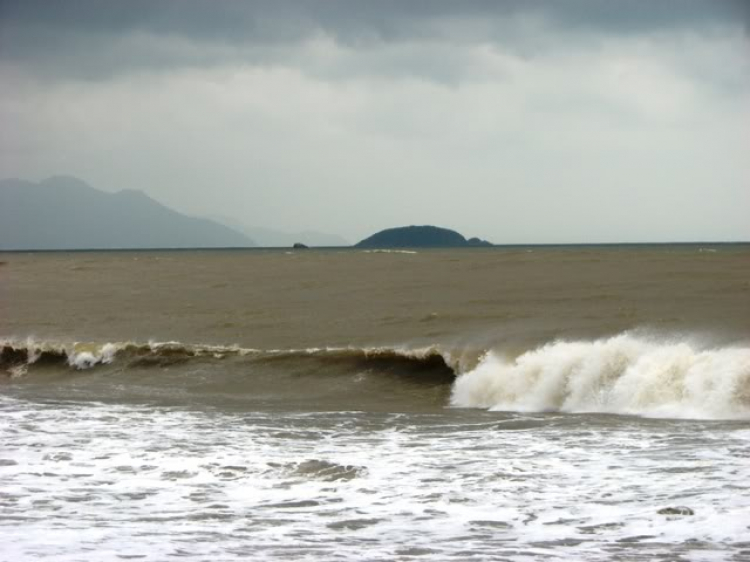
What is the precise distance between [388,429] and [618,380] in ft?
14.7

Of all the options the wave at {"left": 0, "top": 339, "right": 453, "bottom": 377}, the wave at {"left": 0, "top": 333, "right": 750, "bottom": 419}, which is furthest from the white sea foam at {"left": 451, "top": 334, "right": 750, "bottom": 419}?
the wave at {"left": 0, "top": 339, "right": 453, "bottom": 377}

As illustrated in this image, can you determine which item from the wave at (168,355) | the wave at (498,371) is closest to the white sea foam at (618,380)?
the wave at (498,371)

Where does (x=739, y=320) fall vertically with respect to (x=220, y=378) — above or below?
above

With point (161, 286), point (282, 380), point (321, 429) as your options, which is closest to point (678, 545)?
point (321, 429)

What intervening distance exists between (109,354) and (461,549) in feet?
57.4

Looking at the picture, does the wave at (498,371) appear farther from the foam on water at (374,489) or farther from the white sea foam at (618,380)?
the foam on water at (374,489)

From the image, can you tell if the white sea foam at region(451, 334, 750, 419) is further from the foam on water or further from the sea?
the foam on water

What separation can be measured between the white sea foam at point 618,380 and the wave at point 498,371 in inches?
0.7

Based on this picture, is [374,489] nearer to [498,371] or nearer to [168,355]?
[498,371]

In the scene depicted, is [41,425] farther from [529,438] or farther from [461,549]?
[461,549]

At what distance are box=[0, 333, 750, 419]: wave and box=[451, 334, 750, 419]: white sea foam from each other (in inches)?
0.7

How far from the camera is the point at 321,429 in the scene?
1443 cm

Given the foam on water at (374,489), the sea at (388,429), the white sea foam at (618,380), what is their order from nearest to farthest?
the foam on water at (374,489) → the sea at (388,429) → the white sea foam at (618,380)

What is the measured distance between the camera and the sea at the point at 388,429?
28.1 feet
